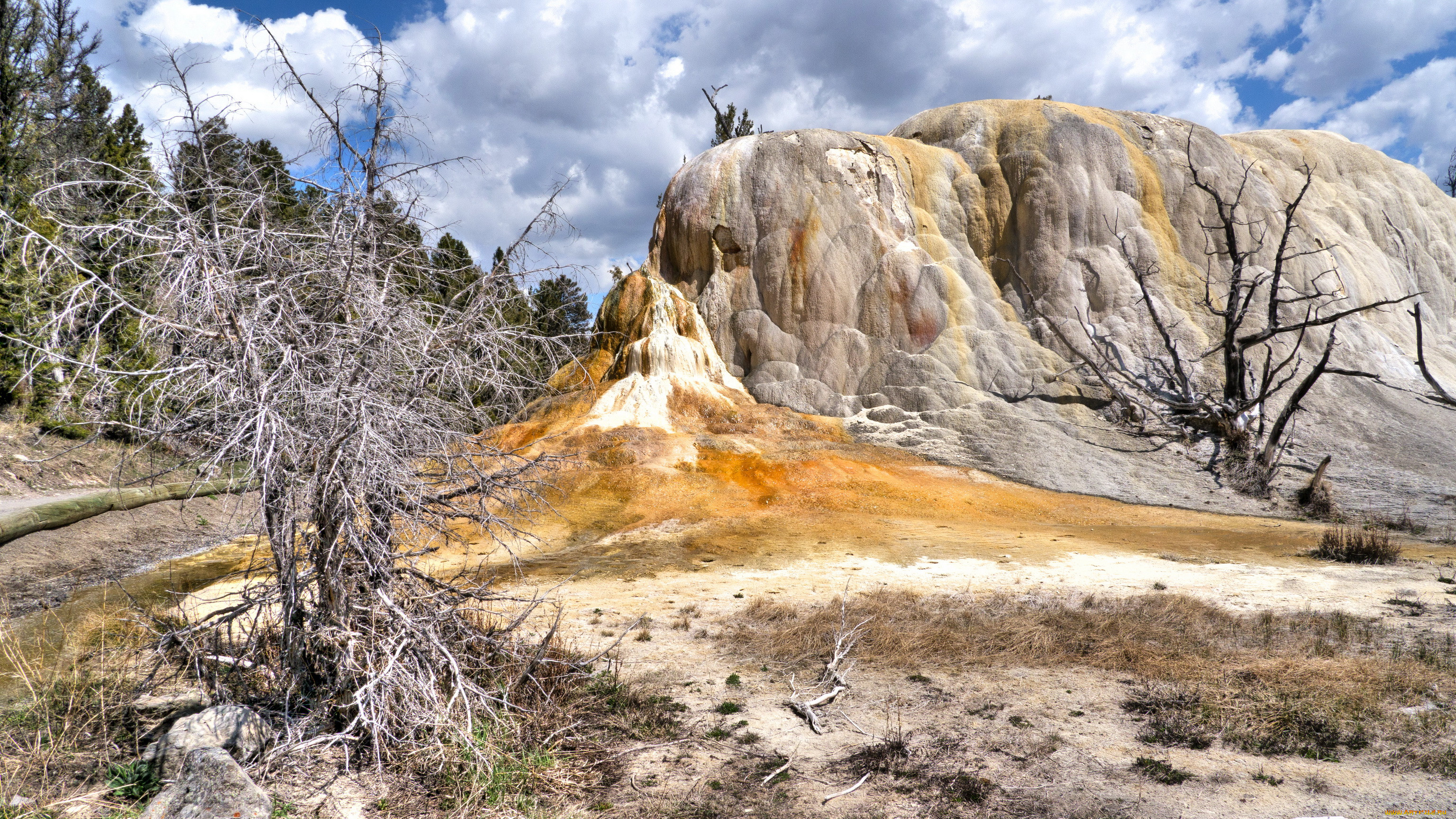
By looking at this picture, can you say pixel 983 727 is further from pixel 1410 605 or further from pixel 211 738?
pixel 1410 605

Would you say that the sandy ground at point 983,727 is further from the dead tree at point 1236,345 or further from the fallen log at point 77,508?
the dead tree at point 1236,345

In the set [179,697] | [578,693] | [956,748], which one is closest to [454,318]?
[578,693]

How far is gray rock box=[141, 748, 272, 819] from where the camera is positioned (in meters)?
3.70

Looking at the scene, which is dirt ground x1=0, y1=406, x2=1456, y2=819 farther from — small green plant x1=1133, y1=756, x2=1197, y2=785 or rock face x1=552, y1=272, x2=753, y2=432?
rock face x1=552, y1=272, x2=753, y2=432

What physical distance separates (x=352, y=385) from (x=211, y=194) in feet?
4.60

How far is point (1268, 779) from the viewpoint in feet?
13.9

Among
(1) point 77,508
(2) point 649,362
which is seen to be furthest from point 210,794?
(2) point 649,362

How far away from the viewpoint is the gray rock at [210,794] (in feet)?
12.1

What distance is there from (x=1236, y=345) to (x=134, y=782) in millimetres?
20619

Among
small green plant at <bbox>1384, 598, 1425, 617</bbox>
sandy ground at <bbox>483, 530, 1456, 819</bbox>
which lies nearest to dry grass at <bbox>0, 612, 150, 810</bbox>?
sandy ground at <bbox>483, 530, 1456, 819</bbox>

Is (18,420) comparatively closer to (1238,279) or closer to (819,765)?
(819,765)

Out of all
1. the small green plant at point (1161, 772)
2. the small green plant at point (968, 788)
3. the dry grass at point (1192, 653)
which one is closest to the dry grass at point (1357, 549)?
the dry grass at point (1192, 653)

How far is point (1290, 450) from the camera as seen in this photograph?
1789 cm

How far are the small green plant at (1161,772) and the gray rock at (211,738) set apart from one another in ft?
15.8
